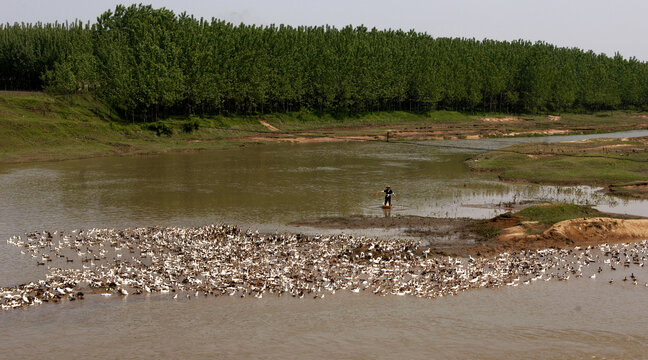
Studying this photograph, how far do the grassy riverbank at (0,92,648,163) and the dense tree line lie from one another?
4.02 m

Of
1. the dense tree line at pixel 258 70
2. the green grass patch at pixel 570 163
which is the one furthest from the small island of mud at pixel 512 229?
the dense tree line at pixel 258 70

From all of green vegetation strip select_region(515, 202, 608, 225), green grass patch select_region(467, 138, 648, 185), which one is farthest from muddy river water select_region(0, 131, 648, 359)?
green grass patch select_region(467, 138, 648, 185)

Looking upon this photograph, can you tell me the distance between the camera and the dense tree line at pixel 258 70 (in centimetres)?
9694

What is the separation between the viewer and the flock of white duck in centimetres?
2289

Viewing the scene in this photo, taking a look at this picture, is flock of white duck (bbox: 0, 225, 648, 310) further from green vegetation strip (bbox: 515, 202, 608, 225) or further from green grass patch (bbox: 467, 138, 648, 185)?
green grass patch (bbox: 467, 138, 648, 185)

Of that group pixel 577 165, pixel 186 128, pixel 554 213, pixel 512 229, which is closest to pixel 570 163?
pixel 577 165

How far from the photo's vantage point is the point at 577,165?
5994 centimetres

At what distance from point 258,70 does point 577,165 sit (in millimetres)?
63016

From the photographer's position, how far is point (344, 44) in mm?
134125

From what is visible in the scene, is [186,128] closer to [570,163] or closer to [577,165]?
[570,163]

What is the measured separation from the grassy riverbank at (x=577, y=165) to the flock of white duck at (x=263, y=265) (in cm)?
2277

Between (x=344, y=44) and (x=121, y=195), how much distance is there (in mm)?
96577

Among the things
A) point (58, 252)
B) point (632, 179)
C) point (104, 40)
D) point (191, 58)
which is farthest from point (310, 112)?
point (58, 252)

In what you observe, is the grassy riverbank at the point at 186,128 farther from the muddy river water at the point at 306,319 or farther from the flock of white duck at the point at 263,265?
the flock of white duck at the point at 263,265
